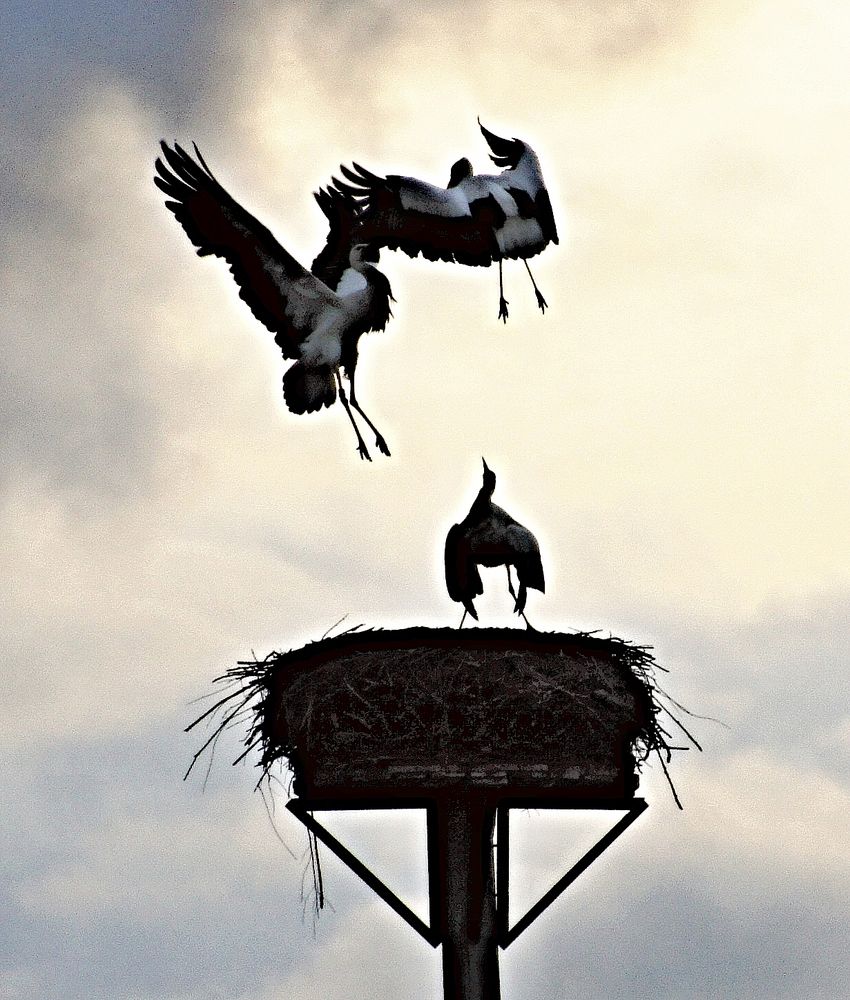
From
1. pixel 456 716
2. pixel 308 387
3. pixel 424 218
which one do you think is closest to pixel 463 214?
pixel 424 218

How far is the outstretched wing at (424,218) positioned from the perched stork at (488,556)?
6.62 feet

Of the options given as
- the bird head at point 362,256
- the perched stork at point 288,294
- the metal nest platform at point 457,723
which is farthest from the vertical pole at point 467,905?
the bird head at point 362,256

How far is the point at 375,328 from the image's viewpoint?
64.2ft

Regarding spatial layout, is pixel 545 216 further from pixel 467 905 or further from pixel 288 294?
pixel 467 905

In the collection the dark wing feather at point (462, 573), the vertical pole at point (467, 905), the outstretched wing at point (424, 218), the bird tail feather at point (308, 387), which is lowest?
the vertical pole at point (467, 905)

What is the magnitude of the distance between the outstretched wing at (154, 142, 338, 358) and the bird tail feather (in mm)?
149

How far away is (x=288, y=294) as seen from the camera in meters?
19.6

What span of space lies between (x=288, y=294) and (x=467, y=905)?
4741mm

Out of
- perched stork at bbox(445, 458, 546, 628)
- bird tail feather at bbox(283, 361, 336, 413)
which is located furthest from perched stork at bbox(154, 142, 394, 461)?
perched stork at bbox(445, 458, 546, 628)

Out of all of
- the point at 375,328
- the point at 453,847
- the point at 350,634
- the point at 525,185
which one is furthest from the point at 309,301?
the point at 453,847

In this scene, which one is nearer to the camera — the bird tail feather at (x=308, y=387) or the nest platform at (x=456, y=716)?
the nest platform at (x=456, y=716)

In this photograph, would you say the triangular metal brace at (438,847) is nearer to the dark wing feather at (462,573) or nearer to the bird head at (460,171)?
the dark wing feather at (462,573)

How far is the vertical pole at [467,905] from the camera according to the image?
60.2 ft

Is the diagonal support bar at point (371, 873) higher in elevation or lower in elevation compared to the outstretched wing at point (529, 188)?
lower
